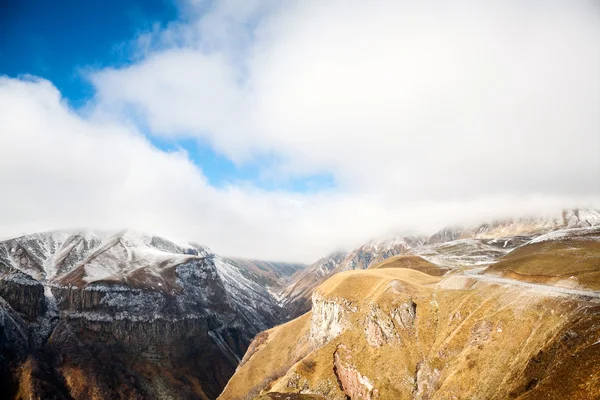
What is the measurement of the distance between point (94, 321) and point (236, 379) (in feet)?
328

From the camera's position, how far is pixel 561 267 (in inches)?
3374

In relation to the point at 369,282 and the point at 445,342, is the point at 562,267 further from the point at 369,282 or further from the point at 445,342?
the point at 369,282

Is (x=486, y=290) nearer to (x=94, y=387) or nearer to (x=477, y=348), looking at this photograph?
(x=477, y=348)

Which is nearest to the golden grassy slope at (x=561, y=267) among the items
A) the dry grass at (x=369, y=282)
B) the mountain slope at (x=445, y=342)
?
the mountain slope at (x=445, y=342)

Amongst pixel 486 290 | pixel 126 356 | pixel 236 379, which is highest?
pixel 486 290

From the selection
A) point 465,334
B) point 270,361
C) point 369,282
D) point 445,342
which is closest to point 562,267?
point 465,334

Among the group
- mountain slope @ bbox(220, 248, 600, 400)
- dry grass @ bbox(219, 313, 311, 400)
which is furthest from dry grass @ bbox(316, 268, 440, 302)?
dry grass @ bbox(219, 313, 311, 400)

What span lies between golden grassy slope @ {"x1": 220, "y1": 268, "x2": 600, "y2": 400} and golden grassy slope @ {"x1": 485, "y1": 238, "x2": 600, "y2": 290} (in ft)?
38.1

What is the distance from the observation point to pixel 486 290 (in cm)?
8412

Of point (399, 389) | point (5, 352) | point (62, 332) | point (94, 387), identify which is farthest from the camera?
point (62, 332)

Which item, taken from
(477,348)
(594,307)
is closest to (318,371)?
(477,348)

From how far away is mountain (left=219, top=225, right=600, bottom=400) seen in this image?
5088 cm

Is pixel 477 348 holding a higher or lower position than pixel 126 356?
higher

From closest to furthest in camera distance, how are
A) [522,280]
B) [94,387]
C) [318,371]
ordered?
1. [522,280]
2. [318,371]
3. [94,387]
